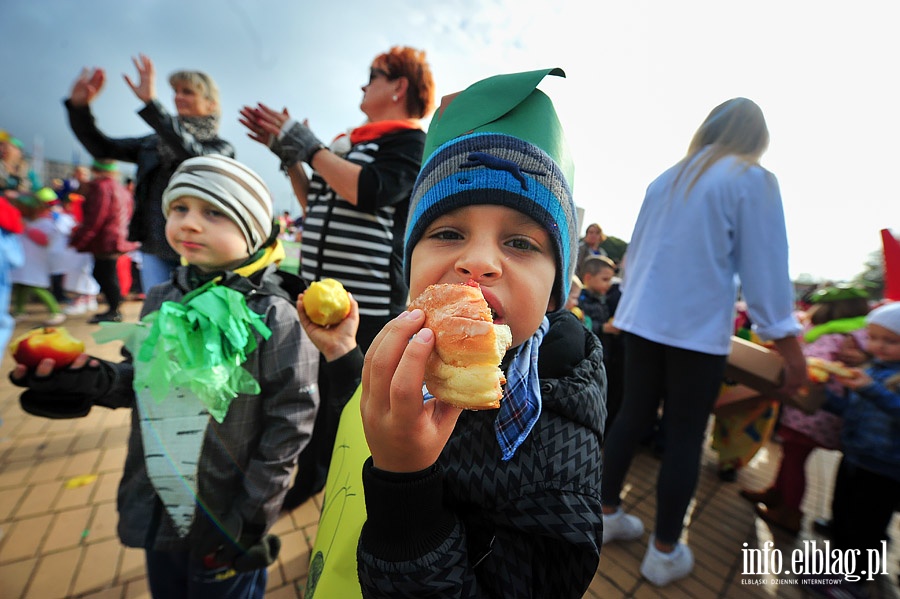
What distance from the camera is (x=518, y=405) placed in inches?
36.2

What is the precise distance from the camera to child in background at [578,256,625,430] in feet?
12.9

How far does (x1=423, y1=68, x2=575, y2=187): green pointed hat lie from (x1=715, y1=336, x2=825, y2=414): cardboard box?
2.13 m

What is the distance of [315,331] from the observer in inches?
52.9

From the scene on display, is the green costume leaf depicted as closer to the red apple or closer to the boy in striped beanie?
the red apple

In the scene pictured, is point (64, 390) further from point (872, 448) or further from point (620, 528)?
point (872, 448)

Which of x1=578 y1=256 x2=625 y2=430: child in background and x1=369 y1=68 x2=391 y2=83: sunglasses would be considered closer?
x1=369 y1=68 x2=391 y2=83: sunglasses

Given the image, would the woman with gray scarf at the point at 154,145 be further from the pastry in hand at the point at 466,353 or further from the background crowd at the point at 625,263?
the pastry in hand at the point at 466,353

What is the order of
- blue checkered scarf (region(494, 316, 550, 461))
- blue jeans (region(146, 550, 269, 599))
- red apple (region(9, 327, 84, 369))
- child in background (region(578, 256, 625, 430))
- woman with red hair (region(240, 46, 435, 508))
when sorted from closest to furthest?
blue checkered scarf (region(494, 316, 550, 461)), red apple (region(9, 327, 84, 369)), blue jeans (region(146, 550, 269, 599)), woman with red hair (region(240, 46, 435, 508)), child in background (region(578, 256, 625, 430))

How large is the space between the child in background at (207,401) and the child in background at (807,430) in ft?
12.1

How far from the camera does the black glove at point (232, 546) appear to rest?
4.67ft

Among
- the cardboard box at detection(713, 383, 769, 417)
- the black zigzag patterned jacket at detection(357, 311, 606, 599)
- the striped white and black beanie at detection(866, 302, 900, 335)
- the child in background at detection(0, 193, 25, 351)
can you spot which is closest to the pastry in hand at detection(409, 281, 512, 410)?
the black zigzag patterned jacket at detection(357, 311, 606, 599)

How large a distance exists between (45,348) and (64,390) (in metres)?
0.16

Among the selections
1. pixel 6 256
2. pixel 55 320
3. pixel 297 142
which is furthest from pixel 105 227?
pixel 297 142

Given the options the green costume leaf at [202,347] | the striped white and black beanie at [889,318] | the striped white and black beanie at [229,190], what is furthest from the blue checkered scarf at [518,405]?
the striped white and black beanie at [889,318]
